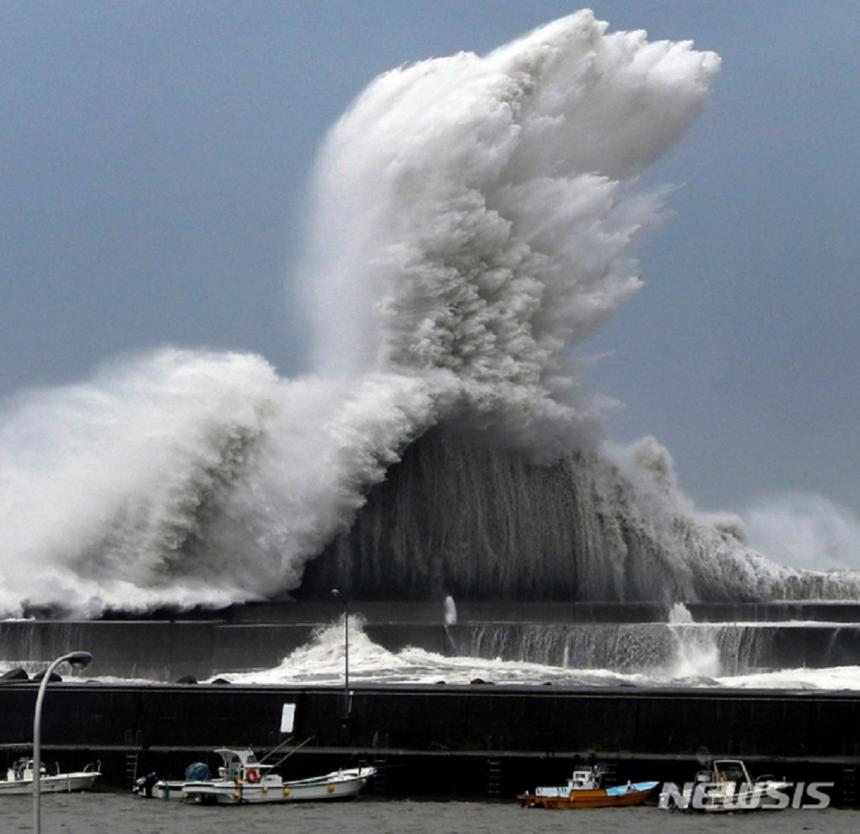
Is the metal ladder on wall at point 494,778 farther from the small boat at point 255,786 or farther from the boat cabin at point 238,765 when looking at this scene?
the boat cabin at point 238,765

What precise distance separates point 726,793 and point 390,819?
4.56 meters

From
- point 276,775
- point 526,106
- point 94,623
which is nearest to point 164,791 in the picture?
point 276,775

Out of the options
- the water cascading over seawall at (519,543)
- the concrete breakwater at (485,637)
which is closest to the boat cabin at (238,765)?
the concrete breakwater at (485,637)

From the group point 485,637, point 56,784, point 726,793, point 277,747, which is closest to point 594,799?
point 726,793

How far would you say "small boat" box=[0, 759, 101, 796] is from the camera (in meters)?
30.0

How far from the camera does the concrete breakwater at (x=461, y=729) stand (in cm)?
2883

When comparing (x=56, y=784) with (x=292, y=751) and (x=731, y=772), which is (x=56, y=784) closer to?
(x=292, y=751)

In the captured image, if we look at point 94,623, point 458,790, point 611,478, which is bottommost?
point 458,790

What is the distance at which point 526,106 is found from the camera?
143 feet

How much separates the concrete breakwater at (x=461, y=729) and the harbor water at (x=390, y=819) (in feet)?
2.64

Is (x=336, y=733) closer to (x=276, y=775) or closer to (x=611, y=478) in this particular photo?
(x=276, y=775)

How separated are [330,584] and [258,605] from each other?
3109 millimetres

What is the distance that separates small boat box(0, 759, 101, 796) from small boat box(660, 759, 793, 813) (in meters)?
8.55

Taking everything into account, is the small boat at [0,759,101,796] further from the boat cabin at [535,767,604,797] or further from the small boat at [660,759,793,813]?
the small boat at [660,759,793,813]
